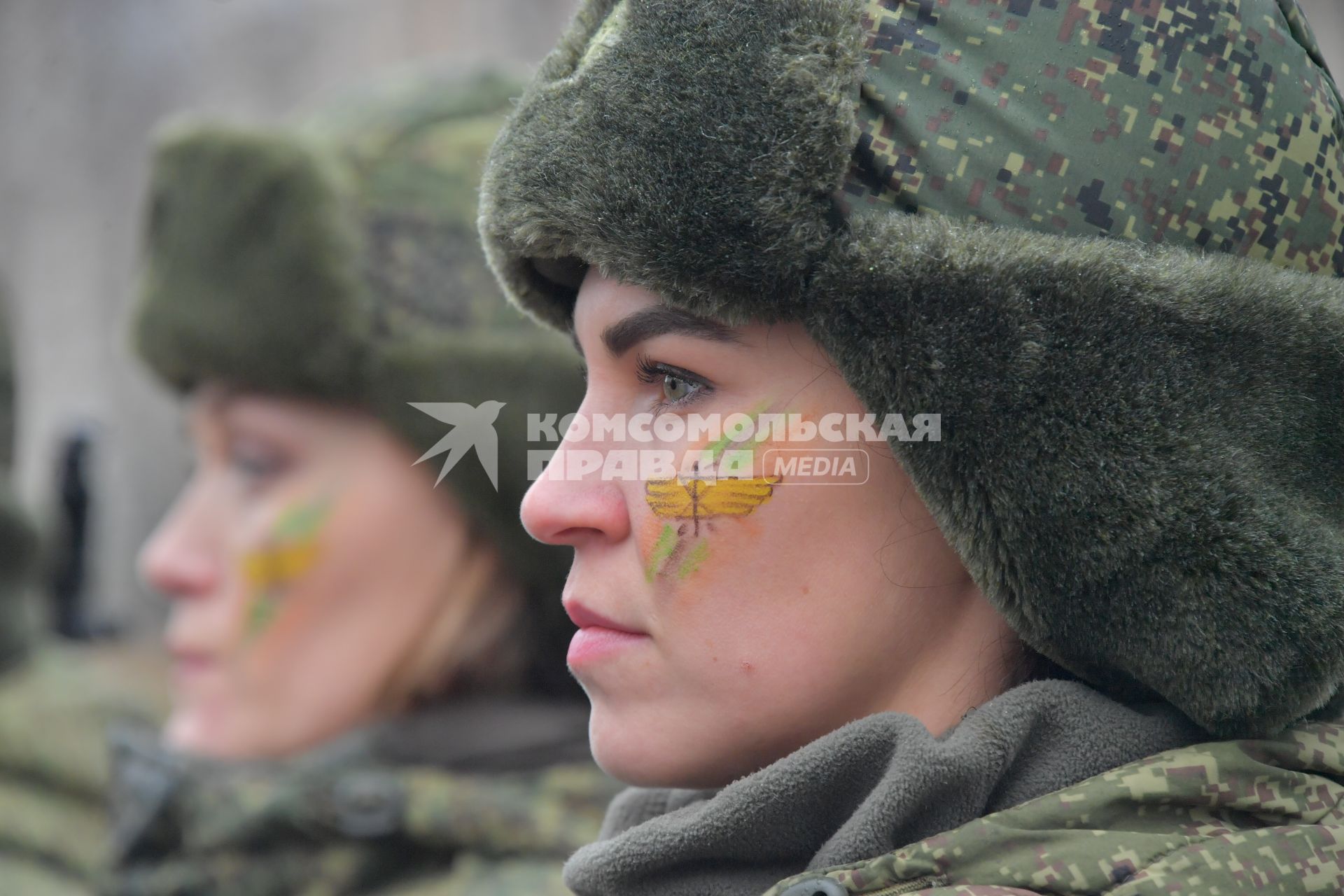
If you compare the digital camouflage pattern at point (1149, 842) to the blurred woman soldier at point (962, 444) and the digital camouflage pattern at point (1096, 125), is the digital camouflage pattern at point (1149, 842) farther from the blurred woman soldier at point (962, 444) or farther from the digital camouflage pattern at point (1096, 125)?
the digital camouflage pattern at point (1096, 125)

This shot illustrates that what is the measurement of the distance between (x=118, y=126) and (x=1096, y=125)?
5989 millimetres

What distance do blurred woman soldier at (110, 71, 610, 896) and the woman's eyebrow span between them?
4.30ft

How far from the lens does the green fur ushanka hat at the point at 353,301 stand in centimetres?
265

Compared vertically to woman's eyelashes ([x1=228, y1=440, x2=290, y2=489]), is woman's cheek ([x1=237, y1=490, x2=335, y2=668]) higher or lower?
lower

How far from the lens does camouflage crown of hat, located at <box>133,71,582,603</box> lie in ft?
8.70

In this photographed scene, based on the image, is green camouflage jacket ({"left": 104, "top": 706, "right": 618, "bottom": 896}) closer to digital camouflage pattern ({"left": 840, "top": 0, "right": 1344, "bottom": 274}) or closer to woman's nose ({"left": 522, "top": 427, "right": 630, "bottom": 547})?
woman's nose ({"left": 522, "top": 427, "right": 630, "bottom": 547})

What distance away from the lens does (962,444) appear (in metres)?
1.24

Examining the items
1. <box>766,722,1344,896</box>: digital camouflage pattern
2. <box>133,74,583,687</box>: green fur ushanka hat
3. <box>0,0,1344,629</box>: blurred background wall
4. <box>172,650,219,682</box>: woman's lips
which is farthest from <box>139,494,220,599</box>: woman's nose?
<box>0,0,1344,629</box>: blurred background wall

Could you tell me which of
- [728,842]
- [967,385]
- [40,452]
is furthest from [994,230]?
[40,452]

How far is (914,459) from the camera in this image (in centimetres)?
126

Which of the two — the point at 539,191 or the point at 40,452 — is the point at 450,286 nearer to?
the point at 539,191

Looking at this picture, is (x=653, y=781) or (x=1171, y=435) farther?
(x=653, y=781)

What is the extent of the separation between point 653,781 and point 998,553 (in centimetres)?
42

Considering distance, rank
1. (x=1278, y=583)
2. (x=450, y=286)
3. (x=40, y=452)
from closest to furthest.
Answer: (x=1278, y=583) → (x=450, y=286) → (x=40, y=452)
